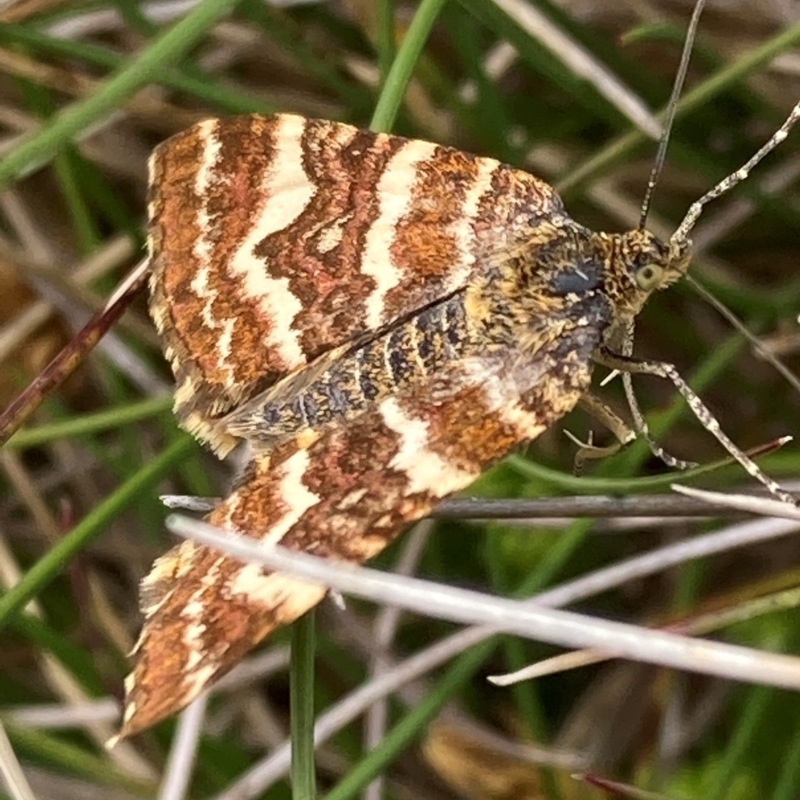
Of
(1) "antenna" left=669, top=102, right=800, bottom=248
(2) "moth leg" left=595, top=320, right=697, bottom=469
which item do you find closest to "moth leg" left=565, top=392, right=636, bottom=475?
(2) "moth leg" left=595, top=320, right=697, bottom=469

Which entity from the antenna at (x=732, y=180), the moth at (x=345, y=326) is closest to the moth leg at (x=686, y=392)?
the moth at (x=345, y=326)

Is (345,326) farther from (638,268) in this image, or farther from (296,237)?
(638,268)

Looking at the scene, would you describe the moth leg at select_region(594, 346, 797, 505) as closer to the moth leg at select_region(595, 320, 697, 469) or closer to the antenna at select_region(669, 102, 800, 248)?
the moth leg at select_region(595, 320, 697, 469)

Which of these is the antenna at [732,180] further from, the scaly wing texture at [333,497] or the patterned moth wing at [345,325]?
the scaly wing texture at [333,497]

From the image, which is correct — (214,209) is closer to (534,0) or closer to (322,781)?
(534,0)

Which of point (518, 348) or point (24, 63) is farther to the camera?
point (24, 63)

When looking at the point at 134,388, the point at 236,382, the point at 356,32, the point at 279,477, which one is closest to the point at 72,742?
the point at 134,388

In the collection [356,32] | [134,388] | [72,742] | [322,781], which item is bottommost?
[322,781]

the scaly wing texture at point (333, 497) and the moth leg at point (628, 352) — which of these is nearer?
the scaly wing texture at point (333, 497)
